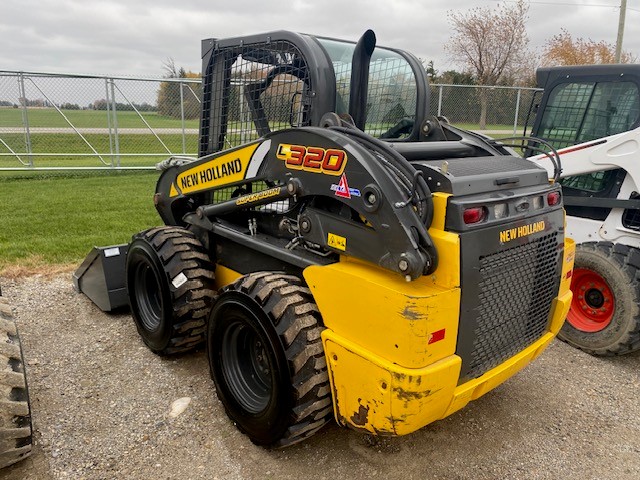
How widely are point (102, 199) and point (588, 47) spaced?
2514 centimetres

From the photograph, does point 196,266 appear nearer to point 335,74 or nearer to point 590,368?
point 335,74

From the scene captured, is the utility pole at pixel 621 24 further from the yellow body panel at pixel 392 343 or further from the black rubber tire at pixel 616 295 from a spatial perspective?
the yellow body panel at pixel 392 343

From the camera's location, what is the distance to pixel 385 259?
→ 2379 mm

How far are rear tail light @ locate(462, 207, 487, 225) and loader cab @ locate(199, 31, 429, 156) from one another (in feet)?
3.45

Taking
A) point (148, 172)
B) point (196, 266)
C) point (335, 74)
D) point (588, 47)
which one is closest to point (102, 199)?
point (148, 172)

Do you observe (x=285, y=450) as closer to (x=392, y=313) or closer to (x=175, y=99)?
(x=392, y=313)

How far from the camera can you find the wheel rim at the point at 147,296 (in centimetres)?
410

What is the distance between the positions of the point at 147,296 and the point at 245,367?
141cm

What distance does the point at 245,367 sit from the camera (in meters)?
3.18

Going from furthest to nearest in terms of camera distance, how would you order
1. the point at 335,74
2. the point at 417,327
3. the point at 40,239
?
the point at 40,239
the point at 335,74
the point at 417,327

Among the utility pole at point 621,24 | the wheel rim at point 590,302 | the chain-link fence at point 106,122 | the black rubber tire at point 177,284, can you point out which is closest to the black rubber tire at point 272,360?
the black rubber tire at point 177,284

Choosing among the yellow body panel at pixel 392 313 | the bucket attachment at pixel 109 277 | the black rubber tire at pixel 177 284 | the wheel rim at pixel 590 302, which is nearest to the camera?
the yellow body panel at pixel 392 313

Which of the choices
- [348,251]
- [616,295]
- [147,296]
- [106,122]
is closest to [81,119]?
[106,122]

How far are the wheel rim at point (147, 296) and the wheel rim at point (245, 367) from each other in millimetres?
1136
